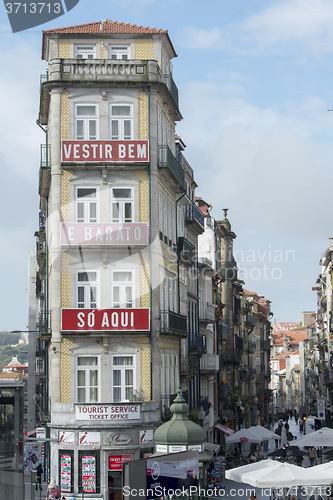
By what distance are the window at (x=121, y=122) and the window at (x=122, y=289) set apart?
19.0 ft

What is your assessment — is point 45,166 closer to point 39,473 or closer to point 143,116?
point 143,116

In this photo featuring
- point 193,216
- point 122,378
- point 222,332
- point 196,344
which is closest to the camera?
point 122,378

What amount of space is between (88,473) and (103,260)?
8.57m

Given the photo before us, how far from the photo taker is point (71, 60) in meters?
36.1

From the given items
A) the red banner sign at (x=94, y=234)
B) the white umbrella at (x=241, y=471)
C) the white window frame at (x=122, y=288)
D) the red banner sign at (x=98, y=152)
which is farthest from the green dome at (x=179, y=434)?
the red banner sign at (x=98, y=152)

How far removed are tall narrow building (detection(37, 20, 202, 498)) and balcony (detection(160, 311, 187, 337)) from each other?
3.5 inches

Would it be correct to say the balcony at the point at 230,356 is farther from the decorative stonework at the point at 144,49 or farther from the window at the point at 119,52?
the window at the point at 119,52

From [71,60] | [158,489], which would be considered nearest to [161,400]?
[71,60]

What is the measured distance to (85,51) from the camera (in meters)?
37.7

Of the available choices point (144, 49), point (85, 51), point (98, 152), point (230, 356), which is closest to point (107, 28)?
point (85, 51)

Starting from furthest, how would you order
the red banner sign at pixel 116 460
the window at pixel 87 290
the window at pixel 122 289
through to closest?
the window at pixel 122 289 → the window at pixel 87 290 → the red banner sign at pixel 116 460

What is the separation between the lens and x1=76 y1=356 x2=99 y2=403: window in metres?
34.4

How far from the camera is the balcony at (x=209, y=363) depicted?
55375 mm

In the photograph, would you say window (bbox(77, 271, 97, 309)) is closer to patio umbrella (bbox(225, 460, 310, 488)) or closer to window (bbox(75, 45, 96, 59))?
window (bbox(75, 45, 96, 59))
